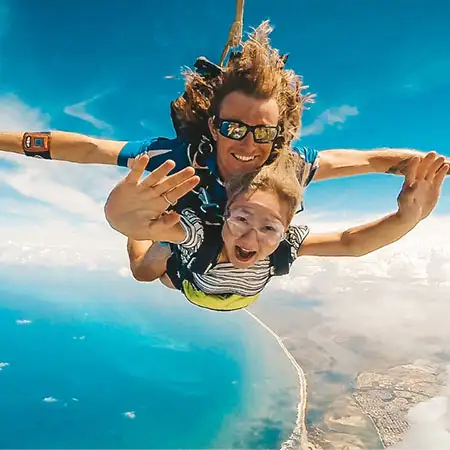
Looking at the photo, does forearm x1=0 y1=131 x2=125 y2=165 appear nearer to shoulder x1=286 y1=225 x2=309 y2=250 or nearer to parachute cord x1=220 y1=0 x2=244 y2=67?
parachute cord x1=220 y1=0 x2=244 y2=67

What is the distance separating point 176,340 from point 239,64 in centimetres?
12559

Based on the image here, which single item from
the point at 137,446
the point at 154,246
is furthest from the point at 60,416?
the point at 154,246

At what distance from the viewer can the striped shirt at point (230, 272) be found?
202 cm

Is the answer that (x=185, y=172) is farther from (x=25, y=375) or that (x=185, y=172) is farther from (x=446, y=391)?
(x=25, y=375)

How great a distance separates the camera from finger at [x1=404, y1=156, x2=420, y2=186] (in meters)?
1.95

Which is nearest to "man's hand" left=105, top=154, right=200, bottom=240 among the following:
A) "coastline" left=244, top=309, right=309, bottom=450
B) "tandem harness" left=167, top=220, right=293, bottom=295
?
"tandem harness" left=167, top=220, right=293, bottom=295

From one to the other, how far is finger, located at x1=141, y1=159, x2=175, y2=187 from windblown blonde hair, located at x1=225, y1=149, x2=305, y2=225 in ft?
2.10

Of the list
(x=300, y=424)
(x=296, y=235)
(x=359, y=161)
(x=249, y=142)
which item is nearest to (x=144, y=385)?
(x=300, y=424)

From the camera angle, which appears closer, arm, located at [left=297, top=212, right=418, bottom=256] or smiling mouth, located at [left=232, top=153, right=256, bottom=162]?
smiling mouth, located at [left=232, top=153, right=256, bottom=162]

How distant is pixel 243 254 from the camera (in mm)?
2068

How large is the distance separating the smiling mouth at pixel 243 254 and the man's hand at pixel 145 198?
0.64m

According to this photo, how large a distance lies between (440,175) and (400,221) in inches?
11.9

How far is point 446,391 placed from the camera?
80.5m

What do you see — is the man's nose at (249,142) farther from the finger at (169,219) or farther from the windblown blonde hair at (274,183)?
the finger at (169,219)
